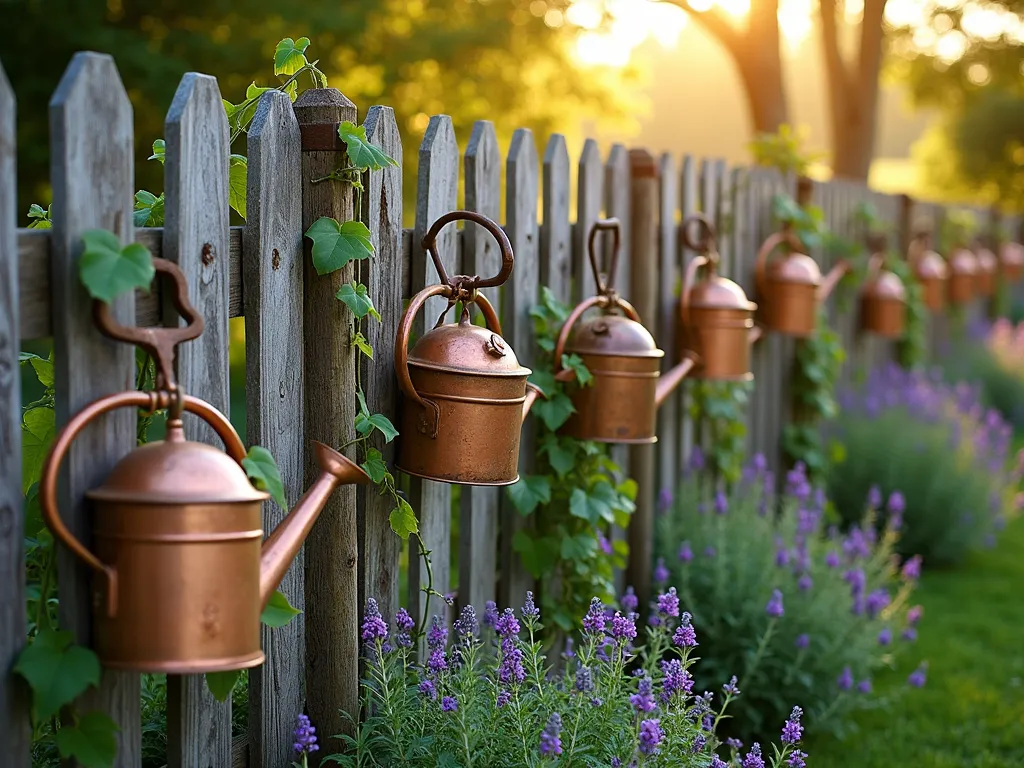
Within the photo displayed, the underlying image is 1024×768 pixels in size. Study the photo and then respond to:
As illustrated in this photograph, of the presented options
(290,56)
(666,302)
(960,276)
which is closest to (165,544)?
(290,56)

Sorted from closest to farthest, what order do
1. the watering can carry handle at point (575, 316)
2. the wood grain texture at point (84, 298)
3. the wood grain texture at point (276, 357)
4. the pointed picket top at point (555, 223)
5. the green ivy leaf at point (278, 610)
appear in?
the wood grain texture at point (84, 298), the green ivy leaf at point (278, 610), the wood grain texture at point (276, 357), the watering can carry handle at point (575, 316), the pointed picket top at point (555, 223)

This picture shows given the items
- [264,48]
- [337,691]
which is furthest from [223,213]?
[264,48]

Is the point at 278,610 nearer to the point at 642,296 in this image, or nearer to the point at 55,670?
the point at 55,670

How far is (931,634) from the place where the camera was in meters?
4.49

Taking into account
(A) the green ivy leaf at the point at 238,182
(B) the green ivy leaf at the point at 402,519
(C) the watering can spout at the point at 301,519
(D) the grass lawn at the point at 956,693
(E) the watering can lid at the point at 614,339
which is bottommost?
(D) the grass lawn at the point at 956,693

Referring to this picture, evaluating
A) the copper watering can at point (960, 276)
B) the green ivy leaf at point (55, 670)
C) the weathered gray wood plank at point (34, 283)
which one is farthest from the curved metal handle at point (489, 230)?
the copper watering can at point (960, 276)

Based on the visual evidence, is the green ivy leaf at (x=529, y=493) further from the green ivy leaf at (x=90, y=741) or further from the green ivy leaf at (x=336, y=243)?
the green ivy leaf at (x=90, y=741)

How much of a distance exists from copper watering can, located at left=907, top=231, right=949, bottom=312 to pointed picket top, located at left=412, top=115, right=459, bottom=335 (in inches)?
215

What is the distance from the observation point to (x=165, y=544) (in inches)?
60.4

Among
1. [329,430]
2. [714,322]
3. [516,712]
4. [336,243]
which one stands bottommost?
[516,712]

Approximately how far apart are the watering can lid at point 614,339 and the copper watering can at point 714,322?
880 mm

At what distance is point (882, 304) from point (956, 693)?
2.97 m

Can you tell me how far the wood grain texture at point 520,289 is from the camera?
2.99m

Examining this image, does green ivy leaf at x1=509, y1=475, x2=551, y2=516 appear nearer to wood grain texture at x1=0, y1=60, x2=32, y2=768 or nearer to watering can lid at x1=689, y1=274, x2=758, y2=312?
watering can lid at x1=689, y1=274, x2=758, y2=312
